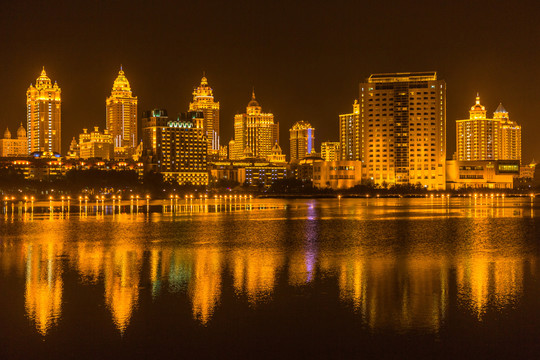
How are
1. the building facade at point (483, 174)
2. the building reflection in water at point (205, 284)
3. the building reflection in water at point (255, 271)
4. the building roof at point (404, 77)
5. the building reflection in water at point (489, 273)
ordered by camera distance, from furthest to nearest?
the building roof at point (404, 77) < the building facade at point (483, 174) < the building reflection in water at point (255, 271) < the building reflection in water at point (489, 273) < the building reflection in water at point (205, 284)

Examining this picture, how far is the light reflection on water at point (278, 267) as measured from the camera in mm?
14641

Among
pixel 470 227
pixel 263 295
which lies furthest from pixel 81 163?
pixel 263 295

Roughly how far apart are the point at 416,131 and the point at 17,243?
385 feet

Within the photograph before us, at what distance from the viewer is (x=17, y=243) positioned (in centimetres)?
2858

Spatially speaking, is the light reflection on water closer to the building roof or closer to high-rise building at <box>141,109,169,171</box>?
the building roof

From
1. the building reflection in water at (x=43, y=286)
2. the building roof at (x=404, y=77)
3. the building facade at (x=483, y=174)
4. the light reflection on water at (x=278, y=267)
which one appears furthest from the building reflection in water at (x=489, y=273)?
the building roof at (x=404, y=77)

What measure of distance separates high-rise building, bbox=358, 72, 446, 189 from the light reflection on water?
10081 cm

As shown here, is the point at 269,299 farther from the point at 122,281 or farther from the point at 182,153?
the point at 182,153

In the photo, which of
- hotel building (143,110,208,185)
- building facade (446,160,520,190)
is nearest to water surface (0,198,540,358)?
building facade (446,160,520,190)

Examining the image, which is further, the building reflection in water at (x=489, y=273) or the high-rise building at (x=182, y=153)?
the high-rise building at (x=182, y=153)

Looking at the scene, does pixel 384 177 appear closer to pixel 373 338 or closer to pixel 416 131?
pixel 416 131

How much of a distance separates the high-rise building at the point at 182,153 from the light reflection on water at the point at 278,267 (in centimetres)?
15061

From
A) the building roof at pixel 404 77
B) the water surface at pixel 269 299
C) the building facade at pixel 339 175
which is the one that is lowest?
the water surface at pixel 269 299

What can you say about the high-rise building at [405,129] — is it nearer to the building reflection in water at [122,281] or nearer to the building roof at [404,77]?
the building roof at [404,77]
